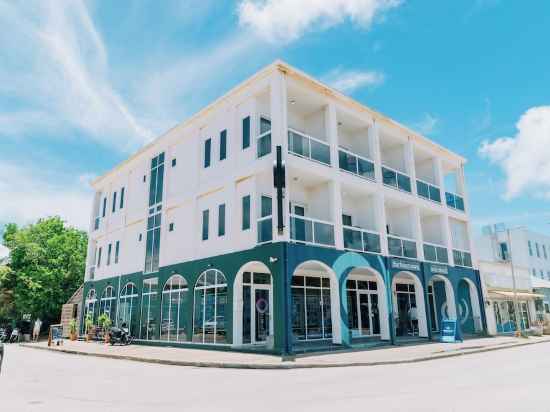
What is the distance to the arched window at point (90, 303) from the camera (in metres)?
28.0

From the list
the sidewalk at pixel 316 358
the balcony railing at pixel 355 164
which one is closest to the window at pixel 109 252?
the sidewalk at pixel 316 358

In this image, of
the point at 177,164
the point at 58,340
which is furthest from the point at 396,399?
the point at 58,340

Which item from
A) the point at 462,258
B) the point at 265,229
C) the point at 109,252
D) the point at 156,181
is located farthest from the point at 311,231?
the point at 109,252

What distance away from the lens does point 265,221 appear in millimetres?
16062

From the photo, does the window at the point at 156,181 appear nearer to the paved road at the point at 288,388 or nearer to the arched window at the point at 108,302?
the arched window at the point at 108,302

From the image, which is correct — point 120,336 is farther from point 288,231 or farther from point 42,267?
point 42,267

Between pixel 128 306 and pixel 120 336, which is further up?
pixel 128 306

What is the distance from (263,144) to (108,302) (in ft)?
54.1

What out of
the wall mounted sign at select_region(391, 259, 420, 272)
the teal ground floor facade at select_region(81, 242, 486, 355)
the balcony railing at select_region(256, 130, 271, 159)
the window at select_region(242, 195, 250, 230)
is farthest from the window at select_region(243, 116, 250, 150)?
the wall mounted sign at select_region(391, 259, 420, 272)

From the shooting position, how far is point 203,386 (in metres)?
8.88

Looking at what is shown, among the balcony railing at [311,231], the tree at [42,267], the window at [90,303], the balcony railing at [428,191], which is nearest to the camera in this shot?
the balcony railing at [311,231]

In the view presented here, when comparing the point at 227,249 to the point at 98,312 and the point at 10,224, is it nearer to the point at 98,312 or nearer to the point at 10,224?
the point at 98,312

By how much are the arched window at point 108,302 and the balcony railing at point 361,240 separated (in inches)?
639

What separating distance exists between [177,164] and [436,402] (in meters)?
18.7
